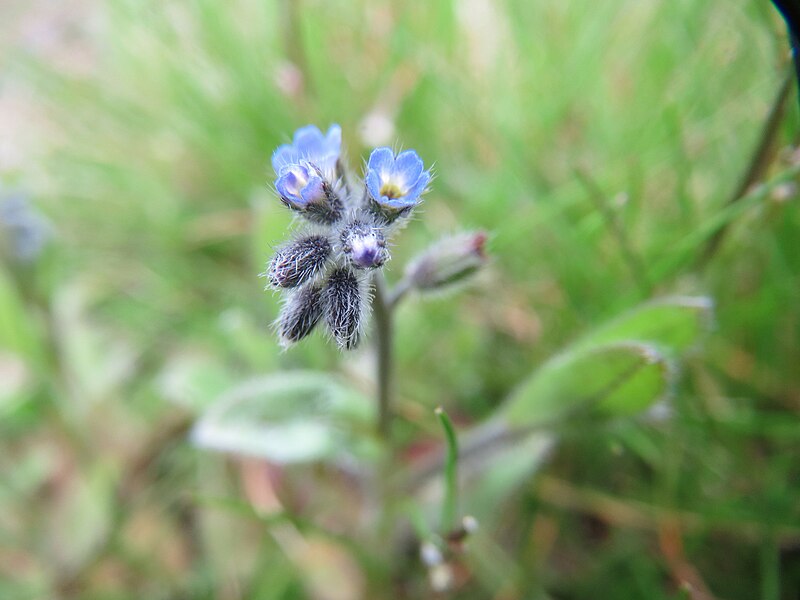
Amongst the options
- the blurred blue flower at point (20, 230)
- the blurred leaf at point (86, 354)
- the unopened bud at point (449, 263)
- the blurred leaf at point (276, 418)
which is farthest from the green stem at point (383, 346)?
the blurred blue flower at point (20, 230)

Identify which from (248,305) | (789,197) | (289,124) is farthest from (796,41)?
(248,305)

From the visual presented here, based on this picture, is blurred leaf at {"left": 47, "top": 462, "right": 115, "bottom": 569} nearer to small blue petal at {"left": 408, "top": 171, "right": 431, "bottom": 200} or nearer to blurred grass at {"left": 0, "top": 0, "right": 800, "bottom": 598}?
blurred grass at {"left": 0, "top": 0, "right": 800, "bottom": 598}

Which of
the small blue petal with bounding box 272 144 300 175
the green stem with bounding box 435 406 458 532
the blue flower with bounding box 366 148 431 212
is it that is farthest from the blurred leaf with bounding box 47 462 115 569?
the blue flower with bounding box 366 148 431 212

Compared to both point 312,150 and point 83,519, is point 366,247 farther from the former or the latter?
point 83,519

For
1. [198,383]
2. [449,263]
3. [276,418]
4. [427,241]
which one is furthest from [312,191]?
[427,241]

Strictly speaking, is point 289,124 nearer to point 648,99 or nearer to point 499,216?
point 499,216

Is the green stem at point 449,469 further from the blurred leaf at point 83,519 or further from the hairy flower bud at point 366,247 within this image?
the blurred leaf at point 83,519
